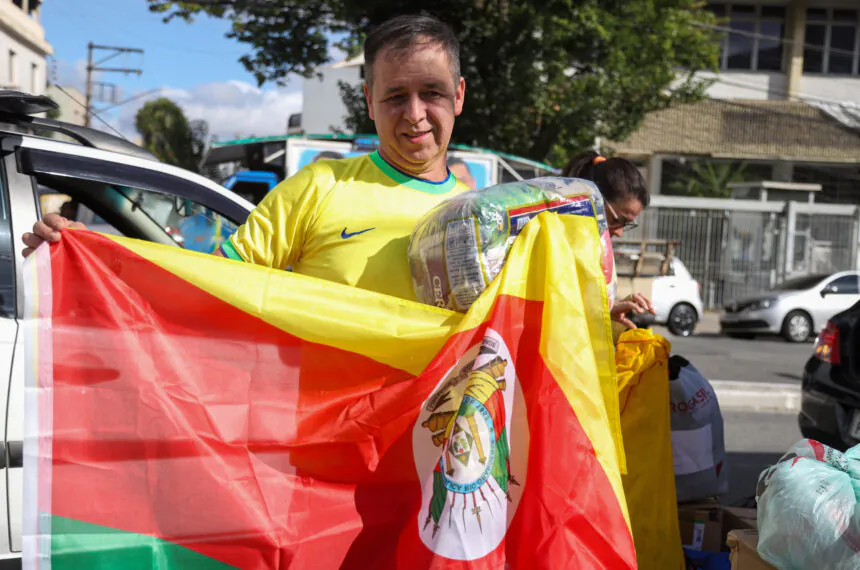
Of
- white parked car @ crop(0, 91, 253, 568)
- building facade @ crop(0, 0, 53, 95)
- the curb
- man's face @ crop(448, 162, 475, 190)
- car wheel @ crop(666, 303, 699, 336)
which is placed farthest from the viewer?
car wheel @ crop(666, 303, 699, 336)

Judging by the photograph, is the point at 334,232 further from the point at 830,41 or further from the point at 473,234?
the point at 830,41

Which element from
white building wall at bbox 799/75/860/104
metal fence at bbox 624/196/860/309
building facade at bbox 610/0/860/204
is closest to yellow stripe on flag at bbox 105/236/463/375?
metal fence at bbox 624/196/860/309

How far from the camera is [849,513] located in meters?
2.15

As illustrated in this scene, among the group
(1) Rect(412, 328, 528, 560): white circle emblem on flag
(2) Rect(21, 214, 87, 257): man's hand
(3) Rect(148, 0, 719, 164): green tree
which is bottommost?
(1) Rect(412, 328, 528, 560): white circle emblem on flag

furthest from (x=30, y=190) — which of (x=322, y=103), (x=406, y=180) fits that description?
(x=322, y=103)

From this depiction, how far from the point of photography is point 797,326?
17172 millimetres

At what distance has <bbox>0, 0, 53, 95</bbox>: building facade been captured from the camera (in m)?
5.26

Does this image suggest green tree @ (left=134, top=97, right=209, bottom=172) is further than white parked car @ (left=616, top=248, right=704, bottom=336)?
Yes

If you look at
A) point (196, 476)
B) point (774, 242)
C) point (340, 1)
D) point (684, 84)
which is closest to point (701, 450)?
point (196, 476)

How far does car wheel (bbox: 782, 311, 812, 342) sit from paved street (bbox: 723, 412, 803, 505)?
9.15 meters

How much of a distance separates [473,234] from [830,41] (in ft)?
106

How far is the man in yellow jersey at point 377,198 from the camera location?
226 centimetres

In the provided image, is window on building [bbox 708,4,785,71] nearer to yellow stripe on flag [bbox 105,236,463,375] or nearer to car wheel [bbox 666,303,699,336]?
car wheel [bbox 666,303,699,336]

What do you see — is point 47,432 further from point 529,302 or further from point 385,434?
point 529,302
